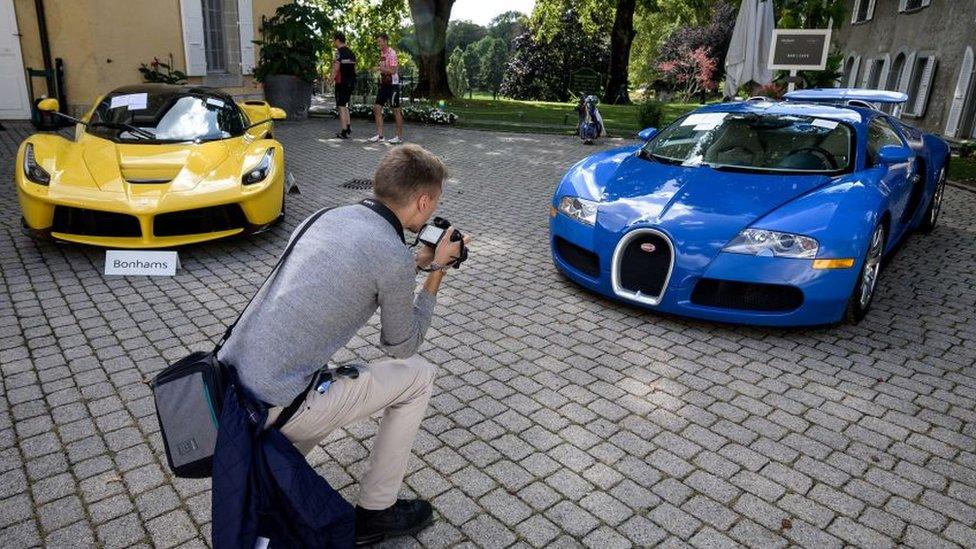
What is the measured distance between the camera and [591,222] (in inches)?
195

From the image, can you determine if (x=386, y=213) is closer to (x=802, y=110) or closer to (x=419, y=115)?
(x=802, y=110)

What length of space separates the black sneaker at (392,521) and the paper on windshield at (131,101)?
18.3ft

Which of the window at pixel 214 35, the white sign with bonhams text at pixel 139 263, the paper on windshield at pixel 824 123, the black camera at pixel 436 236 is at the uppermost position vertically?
the window at pixel 214 35

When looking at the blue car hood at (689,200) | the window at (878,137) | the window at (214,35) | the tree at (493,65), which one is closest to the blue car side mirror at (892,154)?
the window at (878,137)

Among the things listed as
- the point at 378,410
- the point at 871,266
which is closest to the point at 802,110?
the point at 871,266

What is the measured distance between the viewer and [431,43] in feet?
72.4

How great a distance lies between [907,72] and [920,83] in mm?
867

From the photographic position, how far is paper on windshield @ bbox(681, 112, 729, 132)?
589cm

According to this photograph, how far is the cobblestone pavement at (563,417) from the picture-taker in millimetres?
2748

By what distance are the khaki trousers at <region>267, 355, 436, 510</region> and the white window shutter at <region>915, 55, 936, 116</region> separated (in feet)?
71.3

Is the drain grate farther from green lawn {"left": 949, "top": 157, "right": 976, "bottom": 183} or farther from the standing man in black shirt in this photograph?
green lawn {"left": 949, "top": 157, "right": 976, "bottom": 183}

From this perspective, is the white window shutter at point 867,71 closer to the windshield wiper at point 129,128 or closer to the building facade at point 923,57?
the building facade at point 923,57

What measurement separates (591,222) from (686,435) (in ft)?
6.60

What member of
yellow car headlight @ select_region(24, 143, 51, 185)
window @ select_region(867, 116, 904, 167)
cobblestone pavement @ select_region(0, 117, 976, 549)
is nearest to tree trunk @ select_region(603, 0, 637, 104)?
window @ select_region(867, 116, 904, 167)
